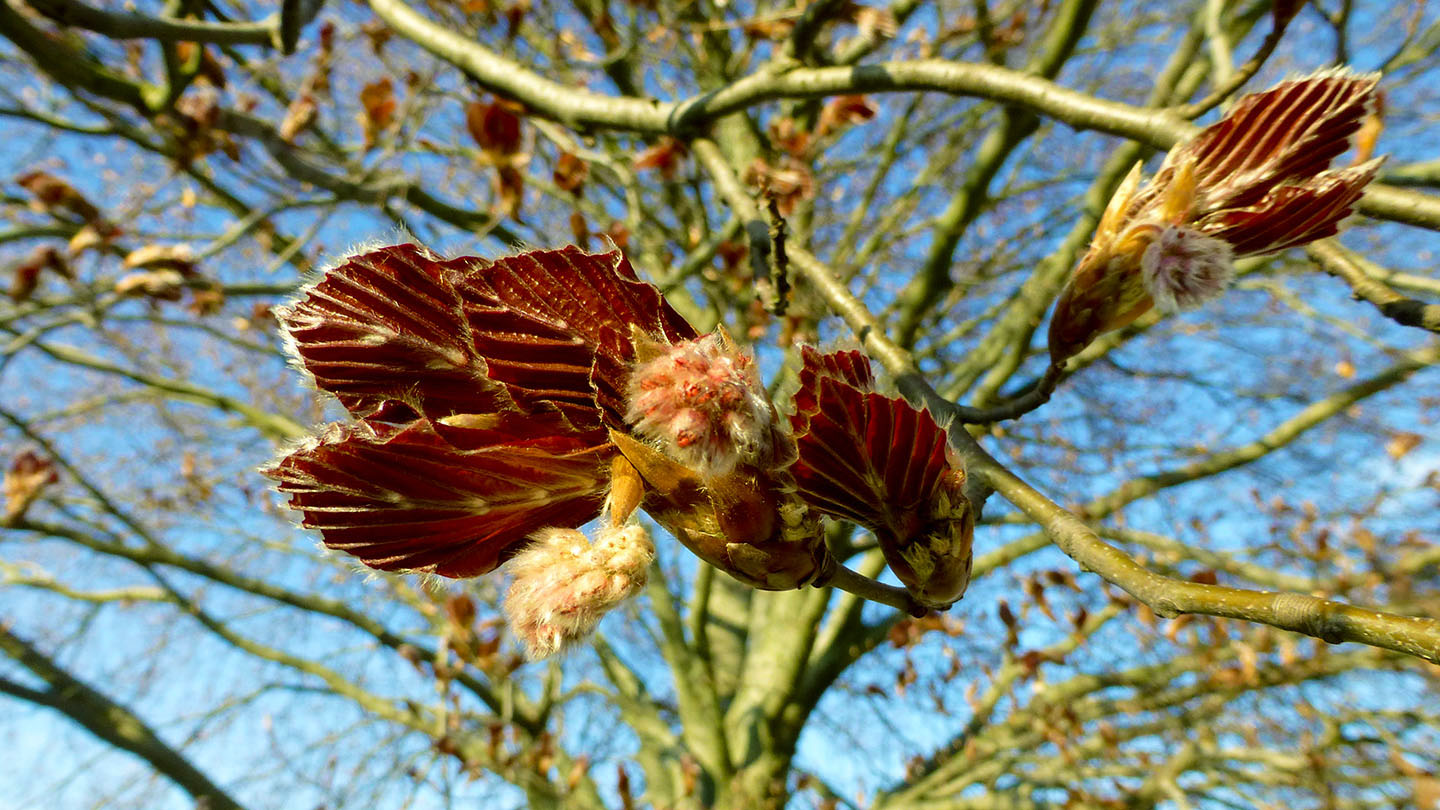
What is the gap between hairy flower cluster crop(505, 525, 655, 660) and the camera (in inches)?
21.3

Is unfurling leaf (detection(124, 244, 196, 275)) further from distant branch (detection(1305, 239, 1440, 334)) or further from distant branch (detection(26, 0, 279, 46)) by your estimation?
distant branch (detection(1305, 239, 1440, 334))

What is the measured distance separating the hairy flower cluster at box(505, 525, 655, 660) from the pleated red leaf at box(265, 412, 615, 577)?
0.05 metres

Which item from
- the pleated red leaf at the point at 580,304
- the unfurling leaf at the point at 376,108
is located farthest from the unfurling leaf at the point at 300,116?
the pleated red leaf at the point at 580,304

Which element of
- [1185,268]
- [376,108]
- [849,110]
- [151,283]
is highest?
[849,110]

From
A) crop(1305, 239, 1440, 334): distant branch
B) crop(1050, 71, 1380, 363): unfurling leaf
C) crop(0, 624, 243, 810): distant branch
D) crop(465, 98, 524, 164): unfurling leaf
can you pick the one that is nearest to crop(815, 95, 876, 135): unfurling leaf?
crop(465, 98, 524, 164): unfurling leaf

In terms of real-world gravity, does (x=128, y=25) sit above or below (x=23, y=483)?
above

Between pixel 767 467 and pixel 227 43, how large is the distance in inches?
84.7

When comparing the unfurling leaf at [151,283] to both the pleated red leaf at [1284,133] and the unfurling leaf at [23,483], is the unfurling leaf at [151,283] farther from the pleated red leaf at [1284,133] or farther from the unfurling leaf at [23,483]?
the pleated red leaf at [1284,133]

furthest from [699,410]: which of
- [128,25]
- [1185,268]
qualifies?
[128,25]

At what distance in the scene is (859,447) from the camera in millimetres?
596

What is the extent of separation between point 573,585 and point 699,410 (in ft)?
0.47

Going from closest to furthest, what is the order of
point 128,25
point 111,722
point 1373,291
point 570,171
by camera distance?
point 1373,291, point 128,25, point 570,171, point 111,722

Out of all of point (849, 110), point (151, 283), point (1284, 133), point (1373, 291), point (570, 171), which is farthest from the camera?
point (849, 110)

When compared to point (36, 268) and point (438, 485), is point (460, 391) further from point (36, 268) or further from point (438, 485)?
point (36, 268)
